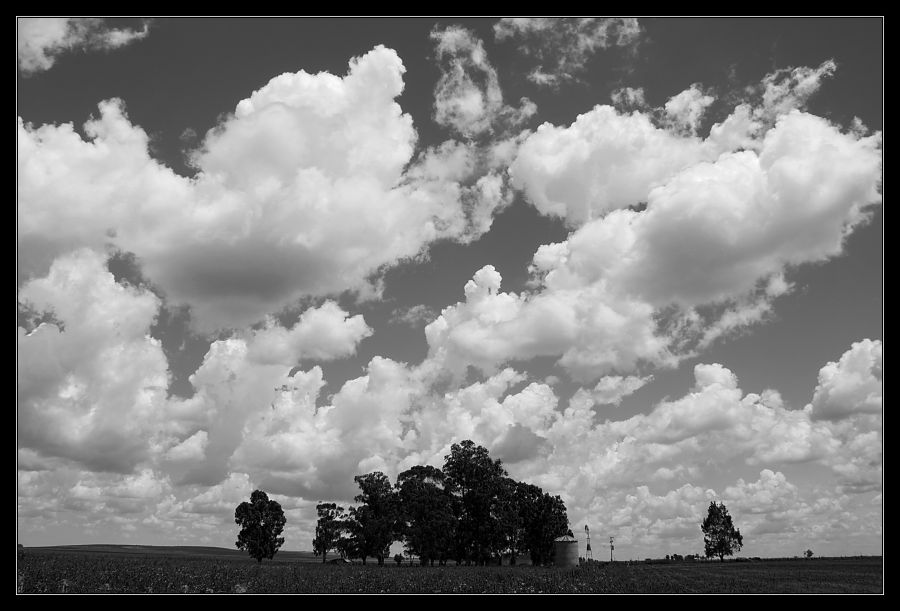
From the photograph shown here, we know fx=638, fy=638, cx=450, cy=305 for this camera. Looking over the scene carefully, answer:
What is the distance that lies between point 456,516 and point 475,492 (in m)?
4.95

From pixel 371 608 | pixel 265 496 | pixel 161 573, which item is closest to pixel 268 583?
pixel 161 573

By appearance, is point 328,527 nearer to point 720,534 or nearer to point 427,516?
point 427,516

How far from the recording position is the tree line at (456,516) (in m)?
93.6

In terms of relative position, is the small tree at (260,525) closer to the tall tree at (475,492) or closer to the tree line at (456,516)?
the tree line at (456,516)

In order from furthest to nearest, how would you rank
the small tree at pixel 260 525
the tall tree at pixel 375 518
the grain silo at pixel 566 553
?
the small tree at pixel 260 525 < the tall tree at pixel 375 518 < the grain silo at pixel 566 553

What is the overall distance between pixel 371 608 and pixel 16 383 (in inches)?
492

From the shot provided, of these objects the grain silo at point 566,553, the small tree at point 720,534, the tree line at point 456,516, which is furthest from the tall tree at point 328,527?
the small tree at point 720,534

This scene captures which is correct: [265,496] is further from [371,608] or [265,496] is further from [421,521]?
[371,608]

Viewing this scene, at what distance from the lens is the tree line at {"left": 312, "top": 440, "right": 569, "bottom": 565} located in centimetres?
9362

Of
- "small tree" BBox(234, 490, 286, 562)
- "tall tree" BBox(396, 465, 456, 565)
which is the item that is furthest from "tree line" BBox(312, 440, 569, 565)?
"small tree" BBox(234, 490, 286, 562)

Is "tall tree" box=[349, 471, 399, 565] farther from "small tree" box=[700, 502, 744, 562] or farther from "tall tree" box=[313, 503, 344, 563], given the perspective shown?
"small tree" box=[700, 502, 744, 562]

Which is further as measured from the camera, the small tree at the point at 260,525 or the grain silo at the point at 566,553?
the small tree at the point at 260,525

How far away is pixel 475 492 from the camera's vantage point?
95125mm

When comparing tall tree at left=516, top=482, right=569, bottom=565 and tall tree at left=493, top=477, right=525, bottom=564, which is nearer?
tall tree at left=493, top=477, right=525, bottom=564
